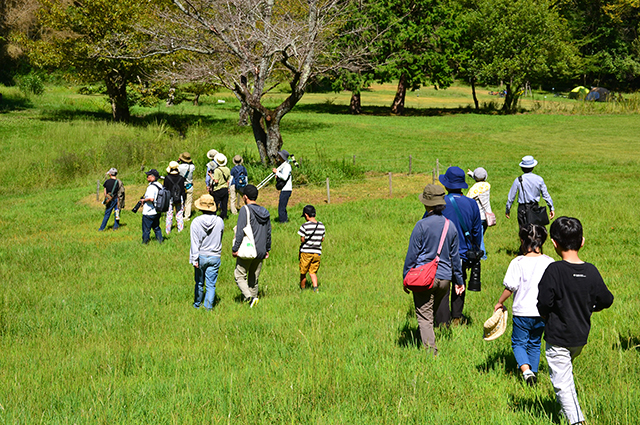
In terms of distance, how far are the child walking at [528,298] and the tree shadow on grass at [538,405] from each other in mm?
169

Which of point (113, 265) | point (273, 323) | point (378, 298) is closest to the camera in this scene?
point (273, 323)

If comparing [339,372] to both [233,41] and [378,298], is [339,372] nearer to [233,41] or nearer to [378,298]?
[378,298]

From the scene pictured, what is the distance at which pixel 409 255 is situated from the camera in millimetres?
5781

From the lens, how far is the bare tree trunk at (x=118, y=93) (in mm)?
34375

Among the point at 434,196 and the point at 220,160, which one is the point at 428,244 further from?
the point at 220,160

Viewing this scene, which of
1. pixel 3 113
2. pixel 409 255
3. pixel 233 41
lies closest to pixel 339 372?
pixel 409 255

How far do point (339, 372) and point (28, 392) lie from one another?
9.51ft

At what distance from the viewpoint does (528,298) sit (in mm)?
4898

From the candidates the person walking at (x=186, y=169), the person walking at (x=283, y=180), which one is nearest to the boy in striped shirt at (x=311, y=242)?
the person walking at (x=283, y=180)

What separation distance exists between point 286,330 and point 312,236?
94.3 inches

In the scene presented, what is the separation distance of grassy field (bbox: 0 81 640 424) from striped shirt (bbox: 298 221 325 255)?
72 centimetres

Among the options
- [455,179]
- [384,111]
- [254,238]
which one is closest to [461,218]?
[455,179]

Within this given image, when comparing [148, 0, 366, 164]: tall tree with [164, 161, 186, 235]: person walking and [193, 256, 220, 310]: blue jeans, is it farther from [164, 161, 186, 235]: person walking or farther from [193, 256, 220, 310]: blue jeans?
[193, 256, 220, 310]: blue jeans

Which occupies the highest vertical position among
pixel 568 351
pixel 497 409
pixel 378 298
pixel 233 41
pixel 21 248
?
pixel 233 41
